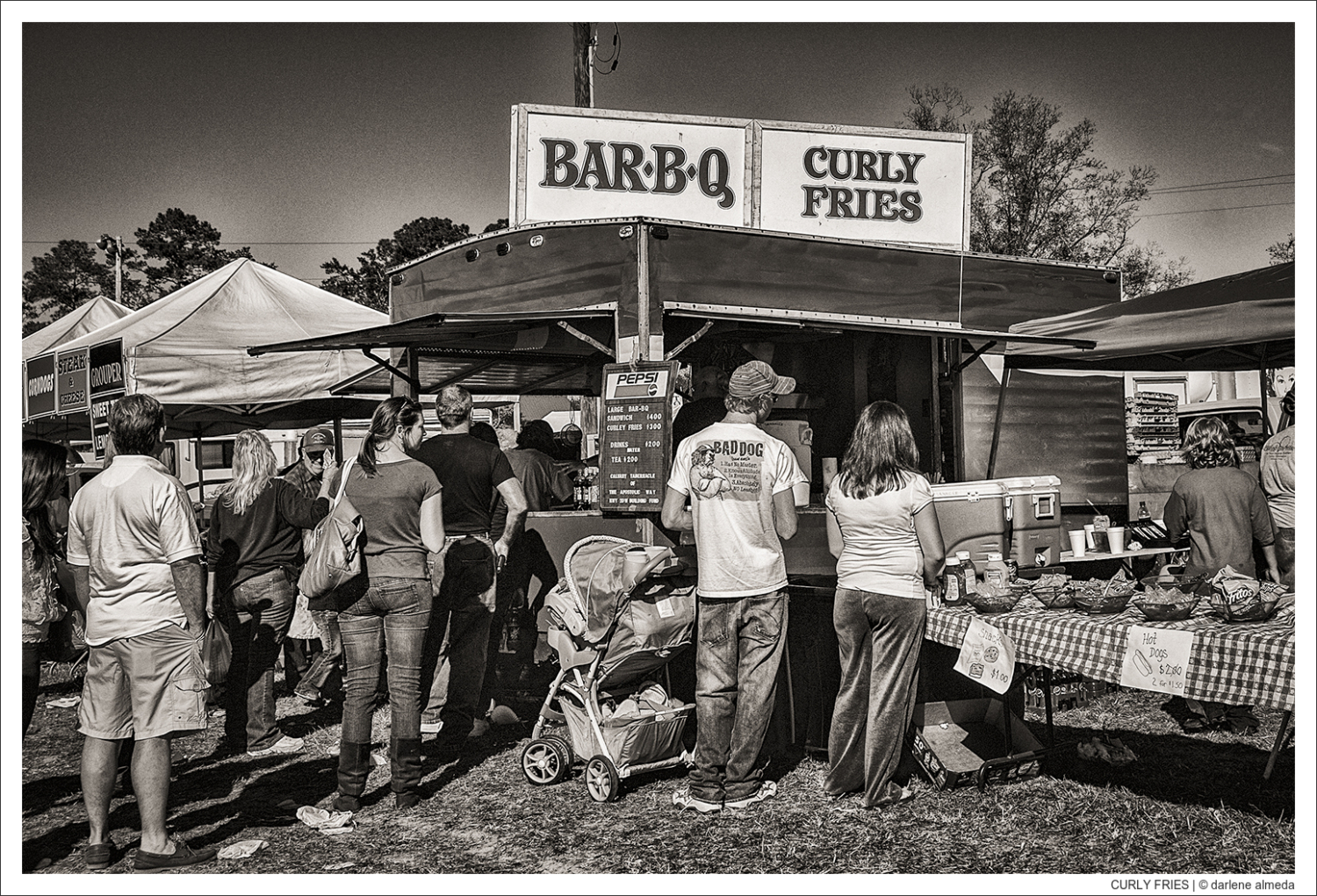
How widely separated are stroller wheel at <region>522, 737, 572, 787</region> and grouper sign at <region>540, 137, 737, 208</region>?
13.6 ft

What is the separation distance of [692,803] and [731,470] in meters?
1.38

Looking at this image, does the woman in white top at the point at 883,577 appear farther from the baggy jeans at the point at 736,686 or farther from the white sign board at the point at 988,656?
the baggy jeans at the point at 736,686

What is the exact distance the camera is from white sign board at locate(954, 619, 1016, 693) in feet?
14.0

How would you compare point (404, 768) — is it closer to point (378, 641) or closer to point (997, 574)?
point (378, 641)

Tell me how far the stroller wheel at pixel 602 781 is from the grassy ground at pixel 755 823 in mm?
48

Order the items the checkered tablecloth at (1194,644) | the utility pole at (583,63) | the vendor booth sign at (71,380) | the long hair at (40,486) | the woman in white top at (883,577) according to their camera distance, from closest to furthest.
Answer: the checkered tablecloth at (1194,644) < the long hair at (40,486) < the woman in white top at (883,577) < the vendor booth sign at (71,380) < the utility pole at (583,63)

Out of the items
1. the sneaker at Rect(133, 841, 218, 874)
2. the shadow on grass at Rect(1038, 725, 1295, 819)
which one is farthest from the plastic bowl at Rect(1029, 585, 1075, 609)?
the sneaker at Rect(133, 841, 218, 874)

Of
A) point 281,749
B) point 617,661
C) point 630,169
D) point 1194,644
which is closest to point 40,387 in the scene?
point 281,749

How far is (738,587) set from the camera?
4527 mm

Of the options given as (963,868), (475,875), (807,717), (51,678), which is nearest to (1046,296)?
(807,717)

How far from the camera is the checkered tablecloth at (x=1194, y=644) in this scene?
3621mm

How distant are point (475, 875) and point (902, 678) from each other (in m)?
1.81

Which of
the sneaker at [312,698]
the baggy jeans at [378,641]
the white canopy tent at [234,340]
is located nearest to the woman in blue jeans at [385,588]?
the baggy jeans at [378,641]

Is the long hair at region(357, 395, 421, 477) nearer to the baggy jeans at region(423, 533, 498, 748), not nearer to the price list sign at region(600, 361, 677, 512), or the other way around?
the baggy jeans at region(423, 533, 498, 748)
